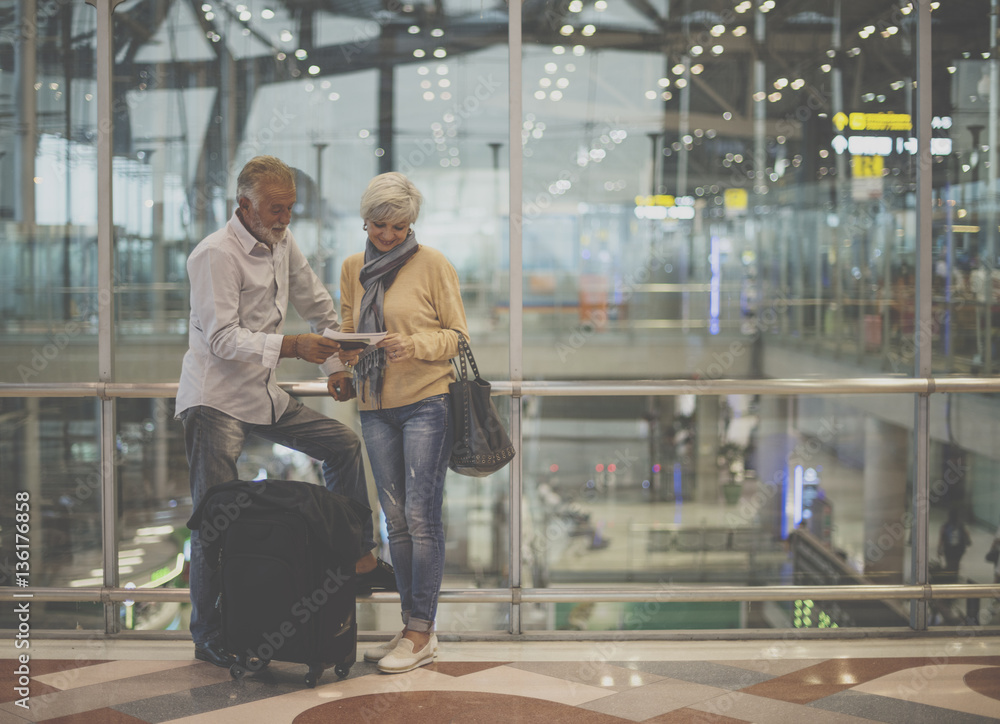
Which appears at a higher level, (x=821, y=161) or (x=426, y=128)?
(x=821, y=161)

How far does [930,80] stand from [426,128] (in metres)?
2.07

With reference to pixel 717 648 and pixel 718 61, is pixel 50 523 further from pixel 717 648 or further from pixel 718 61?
pixel 718 61

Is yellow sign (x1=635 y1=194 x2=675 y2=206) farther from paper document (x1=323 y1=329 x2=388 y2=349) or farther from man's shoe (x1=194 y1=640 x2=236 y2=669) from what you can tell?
man's shoe (x1=194 y1=640 x2=236 y2=669)

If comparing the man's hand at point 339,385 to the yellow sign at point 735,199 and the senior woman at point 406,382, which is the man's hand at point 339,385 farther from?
the yellow sign at point 735,199

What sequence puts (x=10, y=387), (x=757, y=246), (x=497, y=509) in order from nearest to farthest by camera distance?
(x=10, y=387) < (x=497, y=509) < (x=757, y=246)

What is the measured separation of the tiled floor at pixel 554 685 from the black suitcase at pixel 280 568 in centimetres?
15

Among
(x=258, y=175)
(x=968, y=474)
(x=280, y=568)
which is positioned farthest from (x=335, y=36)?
(x=968, y=474)

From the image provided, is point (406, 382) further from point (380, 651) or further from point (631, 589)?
point (631, 589)

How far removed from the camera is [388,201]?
92.3 inches

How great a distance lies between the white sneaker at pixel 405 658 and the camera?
2434mm

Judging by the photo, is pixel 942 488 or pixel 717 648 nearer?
pixel 717 648

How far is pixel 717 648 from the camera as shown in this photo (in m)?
2.72

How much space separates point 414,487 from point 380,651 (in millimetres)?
560

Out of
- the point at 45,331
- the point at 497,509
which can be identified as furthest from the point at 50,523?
the point at 497,509
